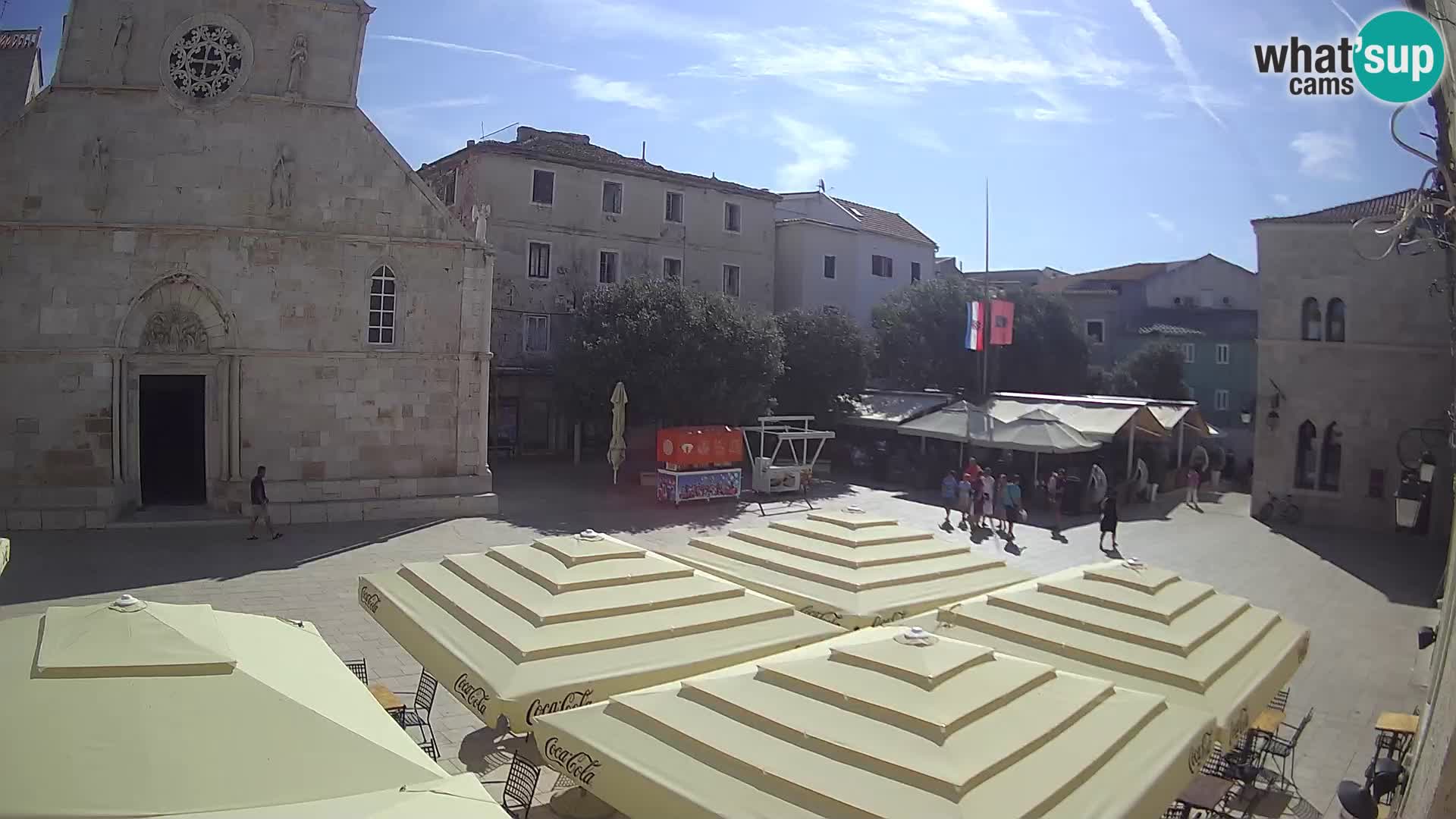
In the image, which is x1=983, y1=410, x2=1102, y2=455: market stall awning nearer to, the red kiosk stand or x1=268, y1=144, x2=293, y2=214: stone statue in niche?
the red kiosk stand

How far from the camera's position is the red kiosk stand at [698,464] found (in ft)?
76.4

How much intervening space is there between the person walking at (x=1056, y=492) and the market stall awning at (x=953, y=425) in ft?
7.80

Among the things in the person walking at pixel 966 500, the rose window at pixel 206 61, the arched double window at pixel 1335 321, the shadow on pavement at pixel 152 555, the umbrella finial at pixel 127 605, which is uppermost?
the rose window at pixel 206 61

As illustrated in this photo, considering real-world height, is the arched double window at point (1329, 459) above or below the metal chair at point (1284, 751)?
above

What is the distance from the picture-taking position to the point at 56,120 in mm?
18406

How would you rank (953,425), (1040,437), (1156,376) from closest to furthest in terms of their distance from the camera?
(1040,437) → (953,425) → (1156,376)

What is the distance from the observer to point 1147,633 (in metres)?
7.04

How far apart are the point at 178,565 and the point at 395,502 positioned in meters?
5.18

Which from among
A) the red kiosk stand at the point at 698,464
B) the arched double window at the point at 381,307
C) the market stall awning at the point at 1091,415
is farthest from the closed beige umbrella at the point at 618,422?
the market stall awning at the point at 1091,415

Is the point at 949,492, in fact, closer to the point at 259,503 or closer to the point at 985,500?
the point at 985,500

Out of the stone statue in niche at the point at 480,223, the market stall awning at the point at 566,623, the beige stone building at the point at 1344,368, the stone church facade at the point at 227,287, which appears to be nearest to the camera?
the market stall awning at the point at 566,623

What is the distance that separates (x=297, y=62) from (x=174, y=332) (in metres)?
6.27

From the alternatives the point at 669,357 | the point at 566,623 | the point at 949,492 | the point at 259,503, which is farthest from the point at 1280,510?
the point at 259,503

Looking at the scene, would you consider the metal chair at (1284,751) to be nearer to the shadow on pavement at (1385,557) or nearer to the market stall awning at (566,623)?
the market stall awning at (566,623)
